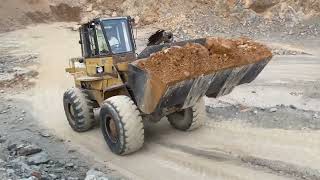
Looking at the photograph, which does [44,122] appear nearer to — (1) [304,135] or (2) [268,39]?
(1) [304,135]

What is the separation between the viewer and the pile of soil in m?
7.31

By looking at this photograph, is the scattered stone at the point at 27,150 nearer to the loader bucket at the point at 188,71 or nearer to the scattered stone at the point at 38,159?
the scattered stone at the point at 38,159

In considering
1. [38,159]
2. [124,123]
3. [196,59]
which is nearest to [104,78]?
[124,123]

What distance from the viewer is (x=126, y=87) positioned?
848 cm

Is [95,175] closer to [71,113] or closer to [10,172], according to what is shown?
[10,172]

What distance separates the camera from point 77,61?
10102 mm

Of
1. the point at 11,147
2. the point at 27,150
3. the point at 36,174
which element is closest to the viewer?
the point at 36,174

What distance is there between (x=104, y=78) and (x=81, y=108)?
0.97 m

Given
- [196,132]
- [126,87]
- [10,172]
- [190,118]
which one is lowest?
[196,132]

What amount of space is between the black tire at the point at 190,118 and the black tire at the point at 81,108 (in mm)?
1634

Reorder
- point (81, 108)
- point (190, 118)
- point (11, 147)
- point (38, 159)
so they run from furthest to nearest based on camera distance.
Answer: point (81, 108)
point (190, 118)
point (11, 147)
point (38, 159)

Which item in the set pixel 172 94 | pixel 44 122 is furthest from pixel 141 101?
pixel 44 122

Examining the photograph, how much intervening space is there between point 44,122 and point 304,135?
551 cm

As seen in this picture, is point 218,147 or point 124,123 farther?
point 218,147
